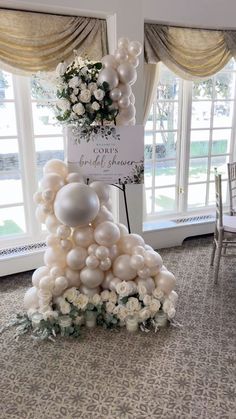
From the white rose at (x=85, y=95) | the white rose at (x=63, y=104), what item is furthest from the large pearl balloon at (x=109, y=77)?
the white rose at (x=63, y=104)

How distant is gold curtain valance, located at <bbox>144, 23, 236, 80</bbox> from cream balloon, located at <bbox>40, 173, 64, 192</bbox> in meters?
1.62

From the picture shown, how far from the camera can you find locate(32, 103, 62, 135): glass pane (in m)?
3.07

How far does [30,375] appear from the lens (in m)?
1.93

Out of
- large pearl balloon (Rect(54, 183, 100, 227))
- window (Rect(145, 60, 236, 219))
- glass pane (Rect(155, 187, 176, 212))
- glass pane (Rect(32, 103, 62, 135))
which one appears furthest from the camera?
glass pane (Rect(155, 187, 176, 212))

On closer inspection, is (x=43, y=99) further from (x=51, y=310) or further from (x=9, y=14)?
(x=51, y=310)

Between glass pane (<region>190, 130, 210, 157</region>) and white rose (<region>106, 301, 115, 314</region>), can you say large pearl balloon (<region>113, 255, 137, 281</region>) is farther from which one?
glass pane (<region>190, 130, 210, 157</region>)

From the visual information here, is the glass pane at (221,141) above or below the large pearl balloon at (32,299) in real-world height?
above

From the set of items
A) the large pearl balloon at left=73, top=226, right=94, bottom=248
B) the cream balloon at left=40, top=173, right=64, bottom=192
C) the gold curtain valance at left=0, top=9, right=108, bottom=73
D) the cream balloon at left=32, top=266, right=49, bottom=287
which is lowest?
the cream balloon at left=32, top=266, right=49, bottom=287

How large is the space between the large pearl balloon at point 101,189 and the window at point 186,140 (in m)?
1.34

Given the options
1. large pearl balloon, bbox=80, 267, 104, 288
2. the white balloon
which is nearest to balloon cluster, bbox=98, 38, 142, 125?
the white balloon

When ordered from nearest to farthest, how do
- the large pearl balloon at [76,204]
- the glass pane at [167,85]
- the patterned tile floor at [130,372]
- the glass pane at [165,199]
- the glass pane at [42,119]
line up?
the patterned tile floor at [130,372] < the large pearl balloon at [76,204] < the glass pane at [42,119] < the glass pane at [167,85] < the glass pane at [165,199]

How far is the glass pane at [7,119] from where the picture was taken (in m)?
2.98

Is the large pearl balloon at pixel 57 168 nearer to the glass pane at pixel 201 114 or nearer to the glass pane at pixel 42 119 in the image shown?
the glass pane at pixel 42 119

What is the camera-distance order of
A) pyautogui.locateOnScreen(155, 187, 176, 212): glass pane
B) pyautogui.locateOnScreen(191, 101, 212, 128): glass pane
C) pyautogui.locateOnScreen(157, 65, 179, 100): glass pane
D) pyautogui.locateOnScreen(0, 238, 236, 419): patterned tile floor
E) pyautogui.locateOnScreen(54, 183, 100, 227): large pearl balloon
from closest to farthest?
pyautogui.locateOnScreen(0, 238, 236, 419): patterned tile floor → pyautogui.locateOnScreen(54, 183, 100, 227): large pearl balloon → pyautogui.locateOnScreen(157, 65, 179, 100): glass pane → pyautogui.locateOnScreen(191, 101, 212, 128): glass pane → pyautogui.locateOnScreen(155, 187, 176, 212): glass pane
